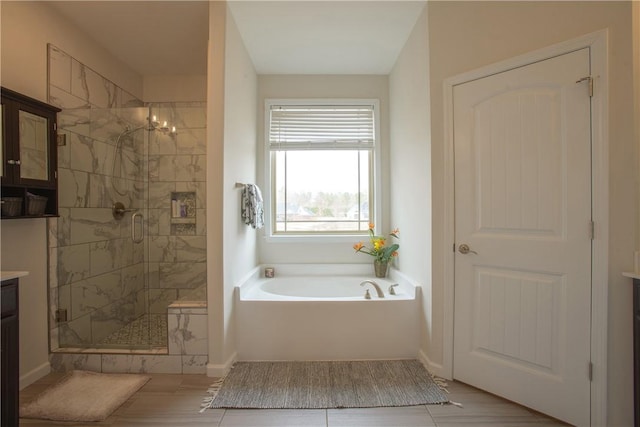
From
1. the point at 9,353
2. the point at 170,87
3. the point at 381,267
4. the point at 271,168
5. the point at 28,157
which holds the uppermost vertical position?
the point at 170,87

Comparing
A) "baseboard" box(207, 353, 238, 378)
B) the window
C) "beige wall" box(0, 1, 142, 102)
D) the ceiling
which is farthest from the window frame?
"beige wall" box(0, 1, 142, 102)

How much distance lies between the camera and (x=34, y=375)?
6.38 ft

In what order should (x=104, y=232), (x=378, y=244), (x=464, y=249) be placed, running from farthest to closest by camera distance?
(x=378, y=244) < (x=104, y=232) < (x=464, y=249)

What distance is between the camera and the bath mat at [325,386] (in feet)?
5.71

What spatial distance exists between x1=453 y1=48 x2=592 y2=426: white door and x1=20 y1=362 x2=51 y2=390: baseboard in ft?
9.30

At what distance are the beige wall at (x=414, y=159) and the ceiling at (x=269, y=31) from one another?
24 centimetres

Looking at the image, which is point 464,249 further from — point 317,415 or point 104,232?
point 104,232

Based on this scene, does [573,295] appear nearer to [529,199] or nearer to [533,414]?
[529,199]

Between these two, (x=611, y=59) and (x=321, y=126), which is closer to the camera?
(x=611, y=59)

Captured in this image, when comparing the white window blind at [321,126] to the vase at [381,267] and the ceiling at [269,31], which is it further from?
the vase at [381,267]

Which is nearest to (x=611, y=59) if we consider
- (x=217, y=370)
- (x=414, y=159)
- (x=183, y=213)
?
(x=414, y=159)

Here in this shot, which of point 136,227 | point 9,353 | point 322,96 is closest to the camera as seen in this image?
point 9,353

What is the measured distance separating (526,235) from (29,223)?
3163 millimetres

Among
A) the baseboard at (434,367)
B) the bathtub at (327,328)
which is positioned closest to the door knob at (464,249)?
the bathtub at (327,328)
